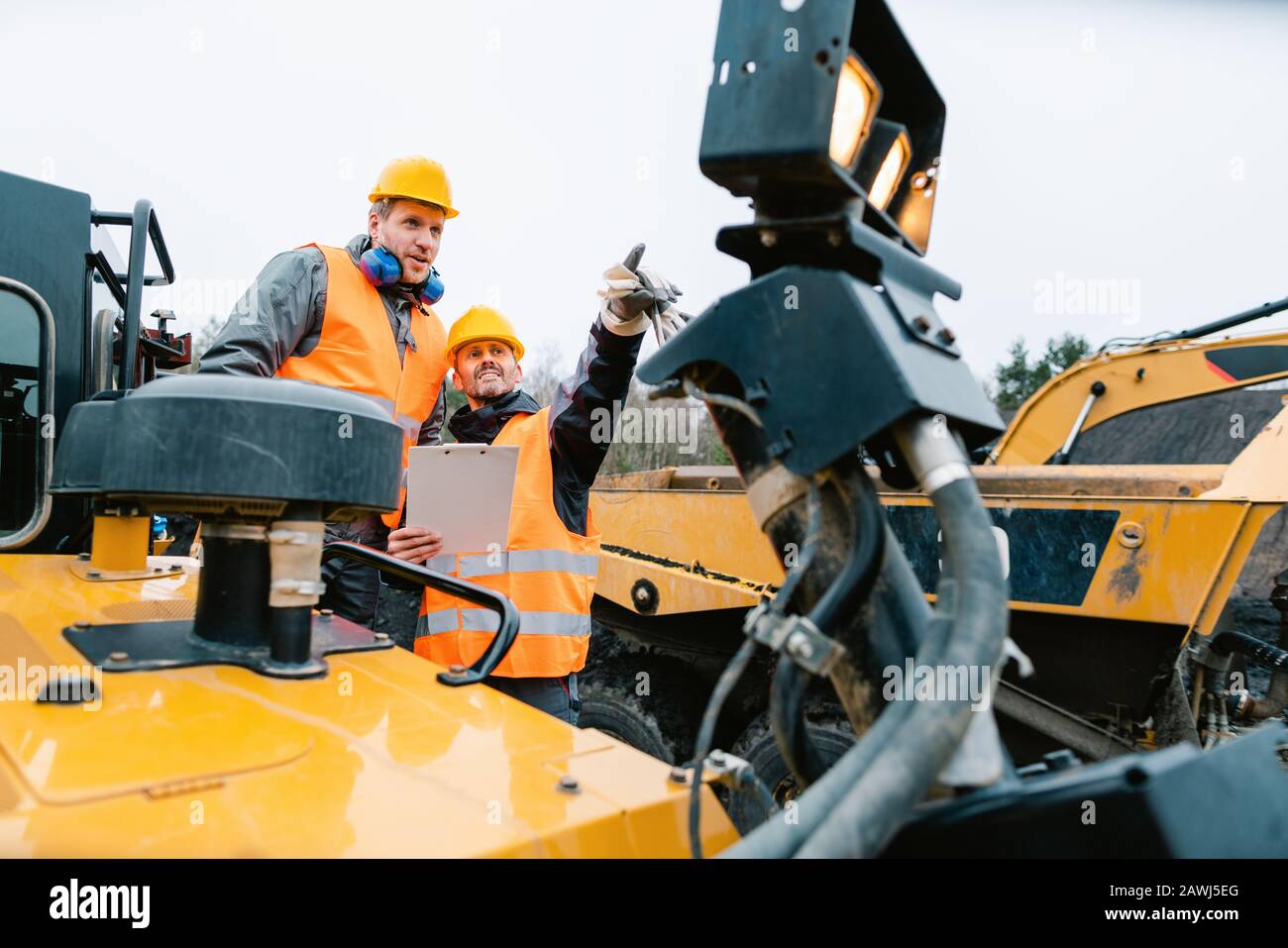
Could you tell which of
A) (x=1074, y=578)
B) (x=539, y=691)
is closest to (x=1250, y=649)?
(x=1074, y=578)

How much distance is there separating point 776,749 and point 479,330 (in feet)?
8.33

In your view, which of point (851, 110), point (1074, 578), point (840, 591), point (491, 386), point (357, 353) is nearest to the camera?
point (840, 591)

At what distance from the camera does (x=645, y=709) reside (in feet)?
16.4

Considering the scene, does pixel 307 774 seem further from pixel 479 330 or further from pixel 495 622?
pixel 479 330

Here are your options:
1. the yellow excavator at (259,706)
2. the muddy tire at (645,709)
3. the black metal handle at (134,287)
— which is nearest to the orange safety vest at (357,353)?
the black metal handle at (134,287)

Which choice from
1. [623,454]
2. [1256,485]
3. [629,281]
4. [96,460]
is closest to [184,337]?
[629,281]

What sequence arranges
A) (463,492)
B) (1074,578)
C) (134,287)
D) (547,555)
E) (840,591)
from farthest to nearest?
1. (1074,578)
2. (547,555)
3. (463,492)
4. (134,287)
5. (840,591)

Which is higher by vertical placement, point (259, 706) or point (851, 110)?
Answer: point (851, 110)

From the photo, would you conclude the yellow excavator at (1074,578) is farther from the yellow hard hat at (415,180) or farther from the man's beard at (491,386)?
the yellow hard hat at (415,180)

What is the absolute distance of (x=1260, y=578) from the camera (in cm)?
1141

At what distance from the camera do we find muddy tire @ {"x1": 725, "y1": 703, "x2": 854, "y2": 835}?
3.77 m

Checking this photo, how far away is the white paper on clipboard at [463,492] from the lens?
119 inches

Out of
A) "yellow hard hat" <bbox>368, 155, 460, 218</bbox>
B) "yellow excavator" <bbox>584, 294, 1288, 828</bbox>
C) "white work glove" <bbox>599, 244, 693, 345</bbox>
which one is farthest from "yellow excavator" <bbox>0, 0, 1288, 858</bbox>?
"yellow hard hat" <bbox>368, 155, 460, 218</bbox>
